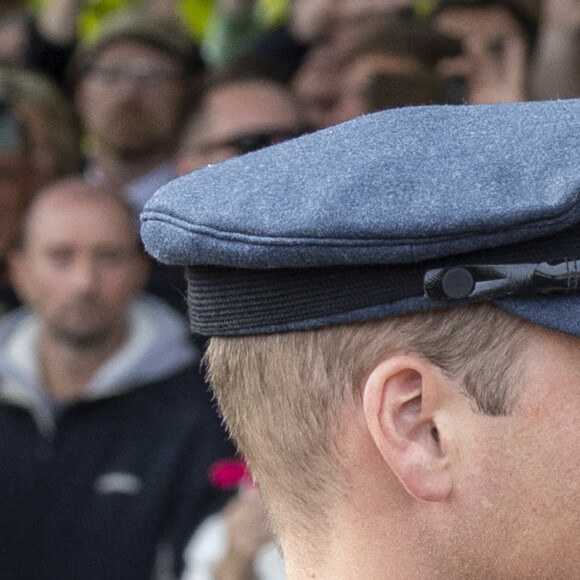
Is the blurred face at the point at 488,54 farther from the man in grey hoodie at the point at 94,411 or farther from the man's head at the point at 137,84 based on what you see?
→ the man in grey hoodie at the point at 94,411

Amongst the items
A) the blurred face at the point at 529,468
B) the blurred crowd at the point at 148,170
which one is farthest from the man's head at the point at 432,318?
the blurred crowd at the point at 148,170

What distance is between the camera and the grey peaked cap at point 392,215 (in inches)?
45.0

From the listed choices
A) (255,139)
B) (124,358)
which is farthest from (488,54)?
(124,358)

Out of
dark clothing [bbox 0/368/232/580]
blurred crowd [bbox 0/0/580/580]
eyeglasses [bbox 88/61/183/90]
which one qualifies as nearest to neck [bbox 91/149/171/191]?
blurred crowd [bbox 0/0/580/580]

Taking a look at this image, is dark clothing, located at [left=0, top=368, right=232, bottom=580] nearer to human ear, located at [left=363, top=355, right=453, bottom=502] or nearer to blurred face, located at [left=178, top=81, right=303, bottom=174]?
blurred face, located at [left=178, top=81, right=303, bottom=174]

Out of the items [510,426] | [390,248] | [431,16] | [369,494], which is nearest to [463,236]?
[390,248]

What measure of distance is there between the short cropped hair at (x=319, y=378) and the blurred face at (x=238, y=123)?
2.42m

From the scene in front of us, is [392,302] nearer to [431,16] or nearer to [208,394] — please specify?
[208,394]

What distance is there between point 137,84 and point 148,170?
346mm

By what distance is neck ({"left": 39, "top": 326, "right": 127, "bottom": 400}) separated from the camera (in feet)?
11.4

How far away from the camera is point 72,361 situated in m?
3.50

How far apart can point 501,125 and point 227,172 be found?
0.32 metres

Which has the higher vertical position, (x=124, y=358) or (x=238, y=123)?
(x=238, y=123)

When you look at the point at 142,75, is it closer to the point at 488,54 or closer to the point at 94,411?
the point at 488,54
